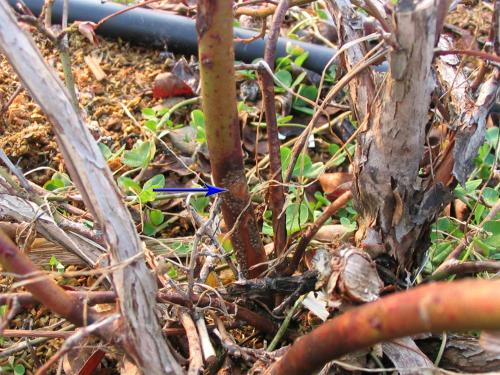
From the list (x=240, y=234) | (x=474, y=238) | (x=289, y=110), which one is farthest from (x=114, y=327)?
(x=289, y=110)

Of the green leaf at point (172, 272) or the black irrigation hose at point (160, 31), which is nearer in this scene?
the green leaf at point (172, 272)

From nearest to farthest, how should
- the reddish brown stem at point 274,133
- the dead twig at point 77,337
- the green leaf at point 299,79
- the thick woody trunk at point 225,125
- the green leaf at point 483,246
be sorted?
the dead twig at point 77,337 → the thick woody trunk at point 225,125 → the reddish brown stem at point 274,133 → the green leaf at point 483,246 → the green leaf at point 299,79

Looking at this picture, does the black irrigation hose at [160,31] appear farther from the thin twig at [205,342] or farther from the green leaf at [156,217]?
the thin twig at [205,342]

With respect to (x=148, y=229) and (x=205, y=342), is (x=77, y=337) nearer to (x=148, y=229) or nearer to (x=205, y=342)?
(x=205, y=342)

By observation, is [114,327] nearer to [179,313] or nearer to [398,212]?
[179,313]

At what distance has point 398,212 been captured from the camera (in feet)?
2.82

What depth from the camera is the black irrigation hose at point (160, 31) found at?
165 centimetres

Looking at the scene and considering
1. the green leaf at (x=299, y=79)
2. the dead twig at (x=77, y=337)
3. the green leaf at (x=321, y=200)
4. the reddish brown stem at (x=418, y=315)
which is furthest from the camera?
the green leaf at (x=299, y=79)

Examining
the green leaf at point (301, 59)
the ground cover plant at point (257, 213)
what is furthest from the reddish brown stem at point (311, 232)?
the green leaf at point (301, 59)

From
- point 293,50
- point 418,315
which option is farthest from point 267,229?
point 418,315

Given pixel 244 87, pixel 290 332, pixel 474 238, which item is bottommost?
pixel 290 332

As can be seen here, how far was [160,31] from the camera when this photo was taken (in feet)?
5.47

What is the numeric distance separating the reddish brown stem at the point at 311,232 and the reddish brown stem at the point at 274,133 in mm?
34

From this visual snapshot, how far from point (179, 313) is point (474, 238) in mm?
545
